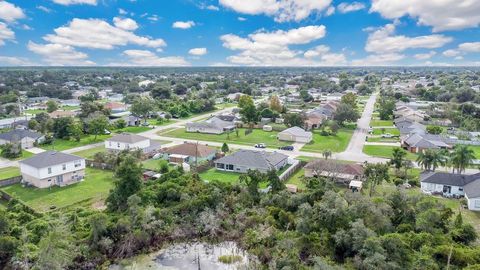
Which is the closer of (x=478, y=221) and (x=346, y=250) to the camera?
(x=346, y=250)

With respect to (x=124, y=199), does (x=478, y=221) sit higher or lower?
lower

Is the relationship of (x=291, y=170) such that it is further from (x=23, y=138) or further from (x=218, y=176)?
(x=23, y=138)

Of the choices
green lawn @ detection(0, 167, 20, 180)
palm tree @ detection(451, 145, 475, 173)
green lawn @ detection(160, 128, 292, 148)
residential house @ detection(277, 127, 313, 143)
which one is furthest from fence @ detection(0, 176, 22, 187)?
palm tree @ detection(451, 145, 475, 173)

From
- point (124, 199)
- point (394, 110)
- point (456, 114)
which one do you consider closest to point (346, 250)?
point (124, 199)

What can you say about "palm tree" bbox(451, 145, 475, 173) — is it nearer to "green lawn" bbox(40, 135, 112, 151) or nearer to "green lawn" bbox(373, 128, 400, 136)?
"green lawn" bbox(373, 128, 400, 136)

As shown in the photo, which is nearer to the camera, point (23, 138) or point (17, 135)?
point (17, 135)

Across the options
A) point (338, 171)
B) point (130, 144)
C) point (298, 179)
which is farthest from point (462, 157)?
point (130, 144)

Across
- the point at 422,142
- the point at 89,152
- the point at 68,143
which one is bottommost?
the point at 89,152

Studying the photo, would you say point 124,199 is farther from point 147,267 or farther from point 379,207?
point 379,207
